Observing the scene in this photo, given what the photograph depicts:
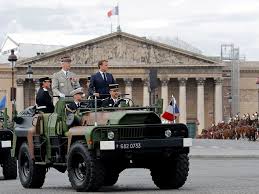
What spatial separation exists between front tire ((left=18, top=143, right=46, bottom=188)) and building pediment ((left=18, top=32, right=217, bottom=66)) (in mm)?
104733

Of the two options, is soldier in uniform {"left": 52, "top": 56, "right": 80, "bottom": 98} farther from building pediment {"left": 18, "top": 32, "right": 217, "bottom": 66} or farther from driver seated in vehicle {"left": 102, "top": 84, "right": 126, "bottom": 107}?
building pediment {"left": 18, "top": 32, "right": 217, "bottom": 66}

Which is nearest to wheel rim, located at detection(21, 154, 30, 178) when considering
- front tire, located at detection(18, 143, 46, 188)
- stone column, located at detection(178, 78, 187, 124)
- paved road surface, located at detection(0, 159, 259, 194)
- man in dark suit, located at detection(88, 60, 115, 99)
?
front tire, located at detection(18, 143, 46, 188)

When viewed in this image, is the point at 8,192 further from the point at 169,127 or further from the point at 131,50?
the point at 131,50

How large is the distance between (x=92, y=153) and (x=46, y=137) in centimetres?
195

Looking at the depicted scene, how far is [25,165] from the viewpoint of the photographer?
65.5 feet

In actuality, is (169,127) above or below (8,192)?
above

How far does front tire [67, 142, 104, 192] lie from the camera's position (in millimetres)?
17266

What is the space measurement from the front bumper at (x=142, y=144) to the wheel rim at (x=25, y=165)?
2992 millimetres

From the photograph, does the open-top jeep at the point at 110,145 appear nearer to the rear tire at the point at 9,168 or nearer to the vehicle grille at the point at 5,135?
the vehicle grille at the point at 5,135

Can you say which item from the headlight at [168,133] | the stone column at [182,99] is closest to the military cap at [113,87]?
the headlight at [168,133]

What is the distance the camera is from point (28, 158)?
64.4 feet

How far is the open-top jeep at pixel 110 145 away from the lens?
1730cm

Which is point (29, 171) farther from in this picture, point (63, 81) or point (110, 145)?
point (110, 145)

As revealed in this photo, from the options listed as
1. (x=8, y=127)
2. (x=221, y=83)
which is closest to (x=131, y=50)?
(x=221, y=83)
